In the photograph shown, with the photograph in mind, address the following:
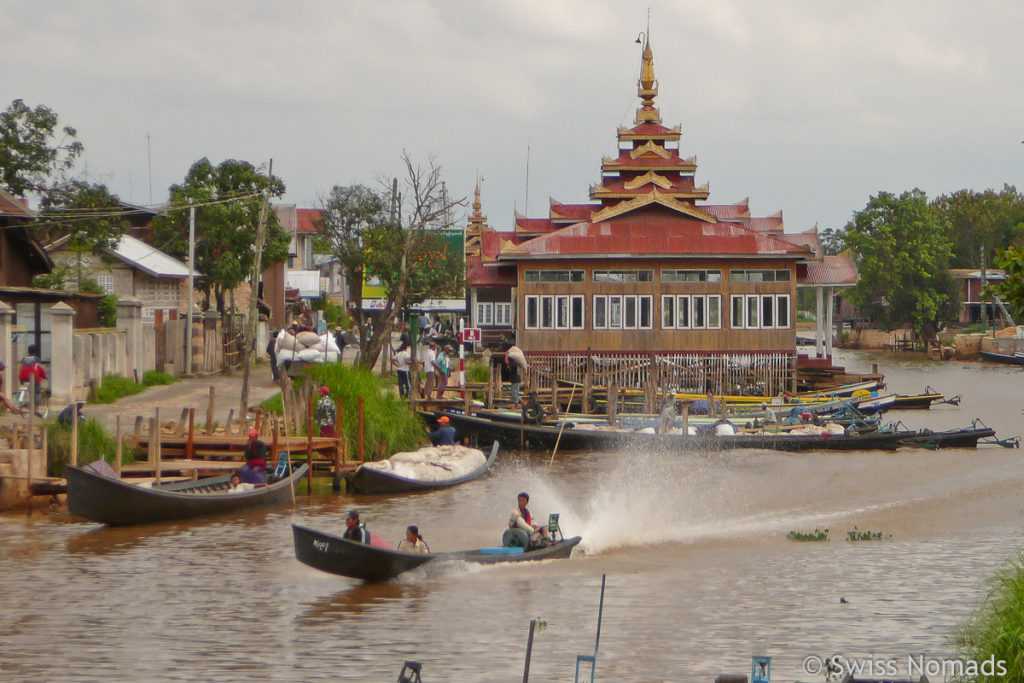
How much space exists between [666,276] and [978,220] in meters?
70.7

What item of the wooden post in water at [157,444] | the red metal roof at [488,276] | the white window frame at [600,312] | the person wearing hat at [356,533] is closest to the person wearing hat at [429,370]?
the white window frame at [600,312]

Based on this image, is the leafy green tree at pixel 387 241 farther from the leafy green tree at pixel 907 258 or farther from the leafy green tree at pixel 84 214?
the leafy green tree at pixel 907 258

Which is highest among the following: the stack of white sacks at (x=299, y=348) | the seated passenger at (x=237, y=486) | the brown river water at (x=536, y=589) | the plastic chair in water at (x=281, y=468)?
the stack of white sacks at (x=299, y=348)

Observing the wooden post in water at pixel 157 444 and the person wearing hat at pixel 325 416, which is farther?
the person wearing hat at pixel 325 416

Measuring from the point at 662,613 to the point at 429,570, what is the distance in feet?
12.0

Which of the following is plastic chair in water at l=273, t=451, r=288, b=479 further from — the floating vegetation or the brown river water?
the floating vegetation

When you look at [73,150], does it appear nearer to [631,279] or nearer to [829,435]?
[631,279]

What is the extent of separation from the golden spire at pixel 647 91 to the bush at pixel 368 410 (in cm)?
3161

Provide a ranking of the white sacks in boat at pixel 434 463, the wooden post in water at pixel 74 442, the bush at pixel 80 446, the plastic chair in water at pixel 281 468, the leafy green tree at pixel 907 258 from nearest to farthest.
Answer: the wooden post in water at pixel 74 442 → the bush at pixel 80 446 → the plastic chair in water at pixel 281 468 → the white sacks in boat at pixel 434 463 → the leafy green tree at pixel 907 258

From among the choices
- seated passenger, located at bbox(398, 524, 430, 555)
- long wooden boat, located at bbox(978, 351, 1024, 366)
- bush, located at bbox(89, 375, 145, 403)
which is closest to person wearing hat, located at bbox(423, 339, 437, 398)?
bush, located at bbox(89, 375, 145, 403)

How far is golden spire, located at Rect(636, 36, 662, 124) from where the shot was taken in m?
62.1

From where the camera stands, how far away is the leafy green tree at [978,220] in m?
109

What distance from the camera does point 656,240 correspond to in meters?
48.4

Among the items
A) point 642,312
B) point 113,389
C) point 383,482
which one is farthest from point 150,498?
point 642,312
